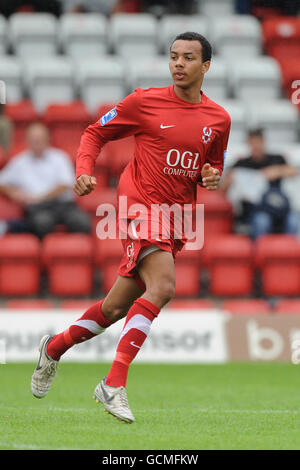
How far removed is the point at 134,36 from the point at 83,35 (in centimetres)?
72

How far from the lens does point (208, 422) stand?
16.8 feet

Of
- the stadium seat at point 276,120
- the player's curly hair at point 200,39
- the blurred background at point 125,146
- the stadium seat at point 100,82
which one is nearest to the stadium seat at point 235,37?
the blurred background at point 125,146

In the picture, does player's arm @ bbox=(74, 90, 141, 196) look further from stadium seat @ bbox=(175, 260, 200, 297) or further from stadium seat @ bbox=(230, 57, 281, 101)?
stadium seat @ bbox=(230, 57, 281, 101)

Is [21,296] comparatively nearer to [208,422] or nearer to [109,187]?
[109,187]

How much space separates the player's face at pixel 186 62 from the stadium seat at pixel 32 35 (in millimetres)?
7978

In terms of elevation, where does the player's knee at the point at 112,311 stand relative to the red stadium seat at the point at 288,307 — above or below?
above

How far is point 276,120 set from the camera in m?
12.2

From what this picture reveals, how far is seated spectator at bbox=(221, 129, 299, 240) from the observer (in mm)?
10133

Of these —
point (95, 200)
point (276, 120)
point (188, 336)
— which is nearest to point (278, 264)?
point (188, 336)

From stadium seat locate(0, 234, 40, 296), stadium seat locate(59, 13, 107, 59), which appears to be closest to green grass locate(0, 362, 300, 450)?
stadium seat locate(0, 234, 40, 296)

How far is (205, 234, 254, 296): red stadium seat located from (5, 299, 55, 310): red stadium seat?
5.71 ft

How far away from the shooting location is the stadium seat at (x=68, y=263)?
9.63m

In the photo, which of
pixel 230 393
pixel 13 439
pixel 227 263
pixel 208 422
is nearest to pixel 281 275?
pixel 227 263

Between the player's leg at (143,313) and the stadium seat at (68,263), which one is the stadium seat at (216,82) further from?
the player's leg at (143,313)
